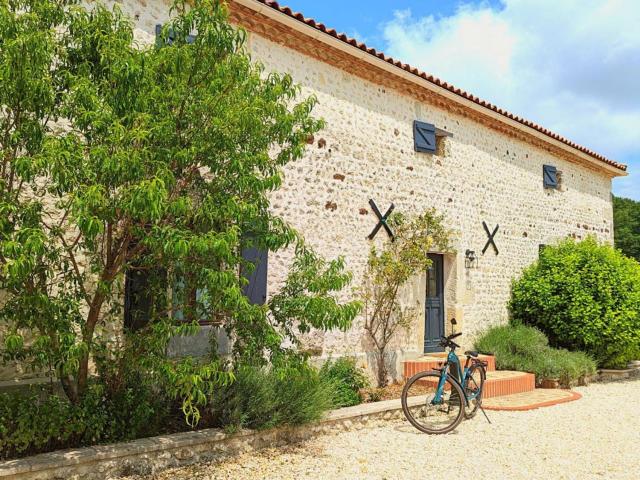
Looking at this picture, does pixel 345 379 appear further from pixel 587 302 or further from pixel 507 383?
pixel 587 302

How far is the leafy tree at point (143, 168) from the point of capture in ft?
12.2

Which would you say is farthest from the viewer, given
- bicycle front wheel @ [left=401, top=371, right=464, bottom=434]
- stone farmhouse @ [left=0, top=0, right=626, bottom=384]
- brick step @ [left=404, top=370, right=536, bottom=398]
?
brick step @ [left=404, top=370, right=536, bottom=398]

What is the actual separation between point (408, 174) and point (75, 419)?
6196 mm

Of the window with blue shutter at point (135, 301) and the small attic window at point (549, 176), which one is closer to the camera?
the window with blue shutter at point (135, 301)

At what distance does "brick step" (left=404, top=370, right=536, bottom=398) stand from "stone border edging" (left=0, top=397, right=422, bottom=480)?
3.19 m

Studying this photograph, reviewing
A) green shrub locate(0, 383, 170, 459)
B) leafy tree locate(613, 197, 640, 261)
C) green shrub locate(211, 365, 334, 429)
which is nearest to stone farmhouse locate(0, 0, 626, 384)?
green shrub locate(211, 365, 334, 429)

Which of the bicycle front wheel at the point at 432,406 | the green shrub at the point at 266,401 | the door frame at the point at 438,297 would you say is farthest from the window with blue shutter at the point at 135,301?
the door frame at the point at 438,297

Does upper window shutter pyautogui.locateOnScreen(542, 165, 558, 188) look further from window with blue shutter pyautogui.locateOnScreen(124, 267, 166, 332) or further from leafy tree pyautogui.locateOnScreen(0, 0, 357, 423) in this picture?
window with blue shutter pyautogui.locateOnScreen(124, 267, 166, 332)

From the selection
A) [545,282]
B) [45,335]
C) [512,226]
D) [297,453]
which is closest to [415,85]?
[512,226]

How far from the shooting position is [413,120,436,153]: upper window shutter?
30.7 feet

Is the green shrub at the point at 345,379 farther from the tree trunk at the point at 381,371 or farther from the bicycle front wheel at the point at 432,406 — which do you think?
the bicycle front wheel at the point at 432,406

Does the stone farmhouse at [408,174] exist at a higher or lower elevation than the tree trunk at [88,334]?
higher

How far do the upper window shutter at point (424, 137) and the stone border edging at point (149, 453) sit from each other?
4916 mm

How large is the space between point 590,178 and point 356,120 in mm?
8392
